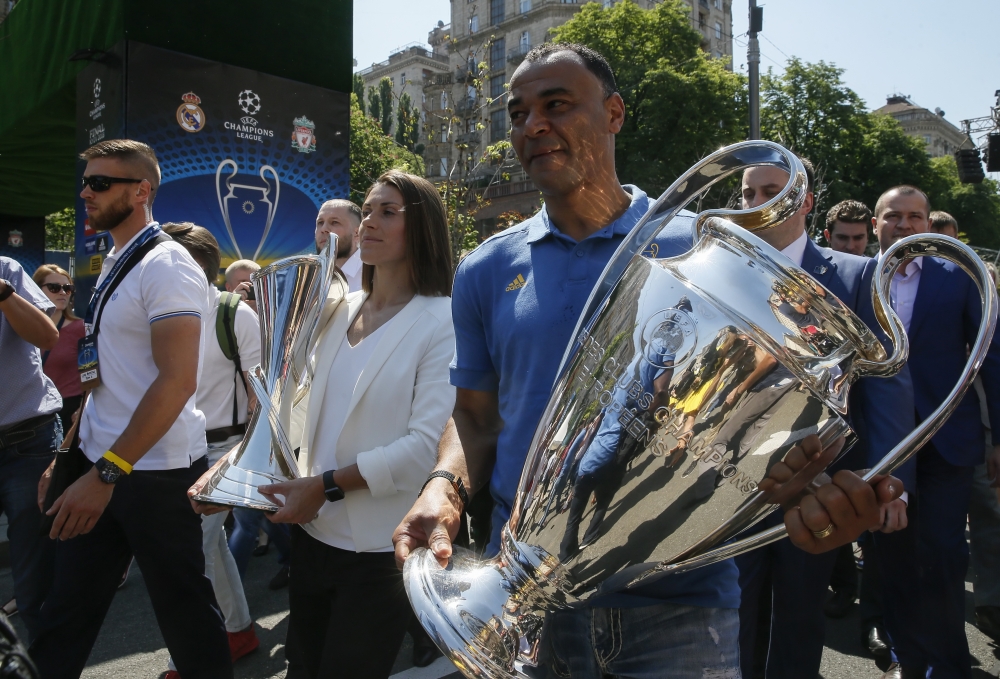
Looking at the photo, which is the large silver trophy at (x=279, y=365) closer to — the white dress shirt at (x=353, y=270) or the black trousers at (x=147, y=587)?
the black trousers at (x=147, y=587)

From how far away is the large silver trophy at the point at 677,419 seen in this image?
0.92 metres

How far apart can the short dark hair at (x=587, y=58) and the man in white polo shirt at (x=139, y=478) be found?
1541mm

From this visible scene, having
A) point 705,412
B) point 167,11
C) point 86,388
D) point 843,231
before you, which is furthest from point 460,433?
point 167,11

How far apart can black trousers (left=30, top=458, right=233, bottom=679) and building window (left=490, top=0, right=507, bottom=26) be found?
52786mm

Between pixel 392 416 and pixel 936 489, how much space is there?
2167 mm

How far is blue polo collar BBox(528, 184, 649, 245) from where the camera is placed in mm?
1457

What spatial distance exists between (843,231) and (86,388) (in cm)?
408

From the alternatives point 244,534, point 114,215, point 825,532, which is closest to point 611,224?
point 825,532

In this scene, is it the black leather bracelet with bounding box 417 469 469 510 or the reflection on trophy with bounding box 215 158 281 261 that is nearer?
the black leather bracelet with bounding box 417 469 469 510

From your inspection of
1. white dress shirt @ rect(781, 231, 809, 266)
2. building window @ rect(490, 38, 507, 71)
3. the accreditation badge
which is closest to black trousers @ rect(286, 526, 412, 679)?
the accreditation badge

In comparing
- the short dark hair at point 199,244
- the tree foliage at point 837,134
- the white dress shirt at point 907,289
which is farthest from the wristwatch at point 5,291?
the tree foliage at point 837,134

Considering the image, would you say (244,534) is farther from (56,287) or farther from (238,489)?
(56,287)

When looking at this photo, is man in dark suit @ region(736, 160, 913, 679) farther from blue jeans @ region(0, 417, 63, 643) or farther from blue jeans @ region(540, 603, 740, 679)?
blue jeans @ region(0, 417, 63, 643)

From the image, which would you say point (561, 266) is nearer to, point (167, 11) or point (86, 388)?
point (86, 388)
